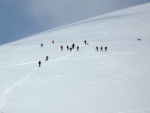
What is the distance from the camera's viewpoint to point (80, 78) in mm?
31109

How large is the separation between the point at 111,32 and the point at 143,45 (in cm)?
1183

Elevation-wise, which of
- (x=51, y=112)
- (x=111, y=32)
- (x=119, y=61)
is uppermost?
(x=111, y=32)

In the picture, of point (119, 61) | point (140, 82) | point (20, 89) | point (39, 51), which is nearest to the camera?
point (20, 89)

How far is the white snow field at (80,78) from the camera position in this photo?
24.2 meters

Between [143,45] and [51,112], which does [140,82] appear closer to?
[51,112]

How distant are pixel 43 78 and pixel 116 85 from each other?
5678 mm

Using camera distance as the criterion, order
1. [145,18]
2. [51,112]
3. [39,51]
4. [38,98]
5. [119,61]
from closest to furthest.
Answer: [51,112] → [38,98] → [119,61] → [39,51] → [145,18]

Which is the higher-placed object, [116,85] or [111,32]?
[111,32]

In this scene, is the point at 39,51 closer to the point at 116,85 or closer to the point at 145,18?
the point at 116,85

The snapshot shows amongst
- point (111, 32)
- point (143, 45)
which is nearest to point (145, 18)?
point (111, 32)

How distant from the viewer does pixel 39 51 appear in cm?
4350

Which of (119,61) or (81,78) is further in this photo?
(119,61)

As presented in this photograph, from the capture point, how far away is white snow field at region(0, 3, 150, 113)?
79.4 ft

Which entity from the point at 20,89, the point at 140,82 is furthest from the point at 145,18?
the point at 20,89
